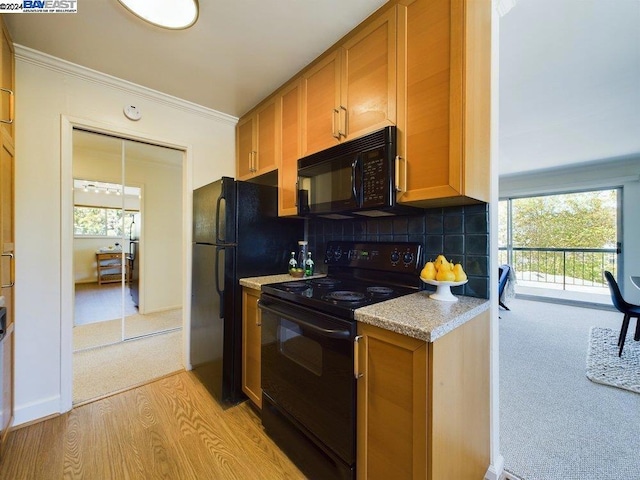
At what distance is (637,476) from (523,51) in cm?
259

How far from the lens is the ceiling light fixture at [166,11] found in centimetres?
130

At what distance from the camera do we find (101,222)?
3193 mm

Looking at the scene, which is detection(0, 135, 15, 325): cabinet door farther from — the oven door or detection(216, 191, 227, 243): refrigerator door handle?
the oven door

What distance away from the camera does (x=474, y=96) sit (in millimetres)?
1134

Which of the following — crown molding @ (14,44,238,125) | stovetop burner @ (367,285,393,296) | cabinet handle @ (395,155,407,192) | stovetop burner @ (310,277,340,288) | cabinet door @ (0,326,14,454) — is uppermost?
crown molding @ (14,44,238,125)

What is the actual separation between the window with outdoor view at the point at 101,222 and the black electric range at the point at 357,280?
8.50ft

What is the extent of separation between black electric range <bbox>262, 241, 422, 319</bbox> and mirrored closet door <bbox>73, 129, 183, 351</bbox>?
8.23 feet

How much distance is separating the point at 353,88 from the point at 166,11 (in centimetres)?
105

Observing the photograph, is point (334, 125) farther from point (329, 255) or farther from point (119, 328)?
point (119, 328)

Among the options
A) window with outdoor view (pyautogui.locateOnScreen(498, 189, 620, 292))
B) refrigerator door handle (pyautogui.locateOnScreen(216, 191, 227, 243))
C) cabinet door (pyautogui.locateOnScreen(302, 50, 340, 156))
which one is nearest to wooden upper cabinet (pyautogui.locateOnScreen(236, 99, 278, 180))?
cabinet door (pyautogui.locateOnScreen(302, 50, 340, 156))

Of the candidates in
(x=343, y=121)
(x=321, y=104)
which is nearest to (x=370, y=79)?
(x=343, y=121)

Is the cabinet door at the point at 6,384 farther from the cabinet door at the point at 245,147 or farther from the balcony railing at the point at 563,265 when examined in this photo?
the balcony railing at the point at 563,265

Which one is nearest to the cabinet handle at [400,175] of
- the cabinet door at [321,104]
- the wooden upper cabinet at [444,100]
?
the wooden upper cabinet at [444,100]

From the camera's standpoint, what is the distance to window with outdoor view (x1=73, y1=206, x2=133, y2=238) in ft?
10.1
